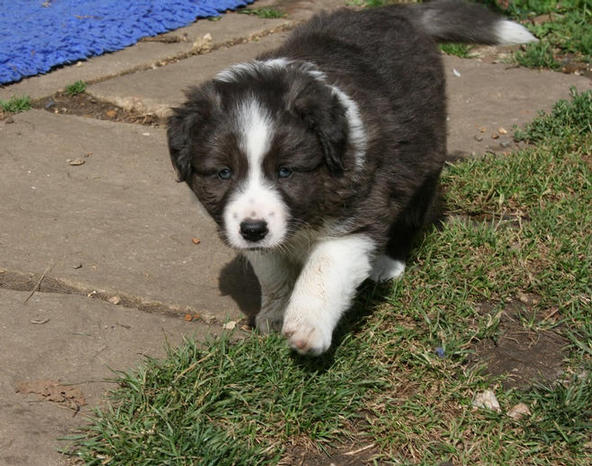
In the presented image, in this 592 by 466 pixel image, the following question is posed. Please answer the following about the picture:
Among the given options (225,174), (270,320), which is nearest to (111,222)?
(270,320)

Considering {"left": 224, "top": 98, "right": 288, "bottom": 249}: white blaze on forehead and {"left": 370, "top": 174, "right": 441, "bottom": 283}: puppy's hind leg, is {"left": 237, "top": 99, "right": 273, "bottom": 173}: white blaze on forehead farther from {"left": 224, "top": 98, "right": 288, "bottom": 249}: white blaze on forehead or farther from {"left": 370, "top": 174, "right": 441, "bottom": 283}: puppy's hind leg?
{"left": 370, "top": 174, "right": 441, "bottom": 283}: puppy's hind leg

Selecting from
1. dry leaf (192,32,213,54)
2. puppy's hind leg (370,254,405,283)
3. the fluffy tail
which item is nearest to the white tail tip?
the fluffy tail

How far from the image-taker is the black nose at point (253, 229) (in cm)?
285

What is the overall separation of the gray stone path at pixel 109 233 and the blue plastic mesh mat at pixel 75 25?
152mm

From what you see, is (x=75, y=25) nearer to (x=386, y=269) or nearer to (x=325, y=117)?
(x=386, y=269)

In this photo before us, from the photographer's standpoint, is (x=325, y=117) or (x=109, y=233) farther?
(x=109, y=233)

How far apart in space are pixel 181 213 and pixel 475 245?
1560 mm

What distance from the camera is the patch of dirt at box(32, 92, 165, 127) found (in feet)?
18.2

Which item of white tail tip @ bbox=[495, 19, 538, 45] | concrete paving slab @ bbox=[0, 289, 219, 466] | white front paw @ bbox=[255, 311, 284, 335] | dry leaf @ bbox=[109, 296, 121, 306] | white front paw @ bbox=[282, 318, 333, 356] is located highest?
white tail tip @ bbox=[495, 19, 538, 45]

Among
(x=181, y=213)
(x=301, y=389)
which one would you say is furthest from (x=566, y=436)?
(x=181, y=213)

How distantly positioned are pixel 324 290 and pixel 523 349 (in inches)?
A: 34.9

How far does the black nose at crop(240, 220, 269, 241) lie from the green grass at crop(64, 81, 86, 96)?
11.2 feet

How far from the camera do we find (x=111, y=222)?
13.8 ft

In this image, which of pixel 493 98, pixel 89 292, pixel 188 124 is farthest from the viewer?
pixel 493 98
